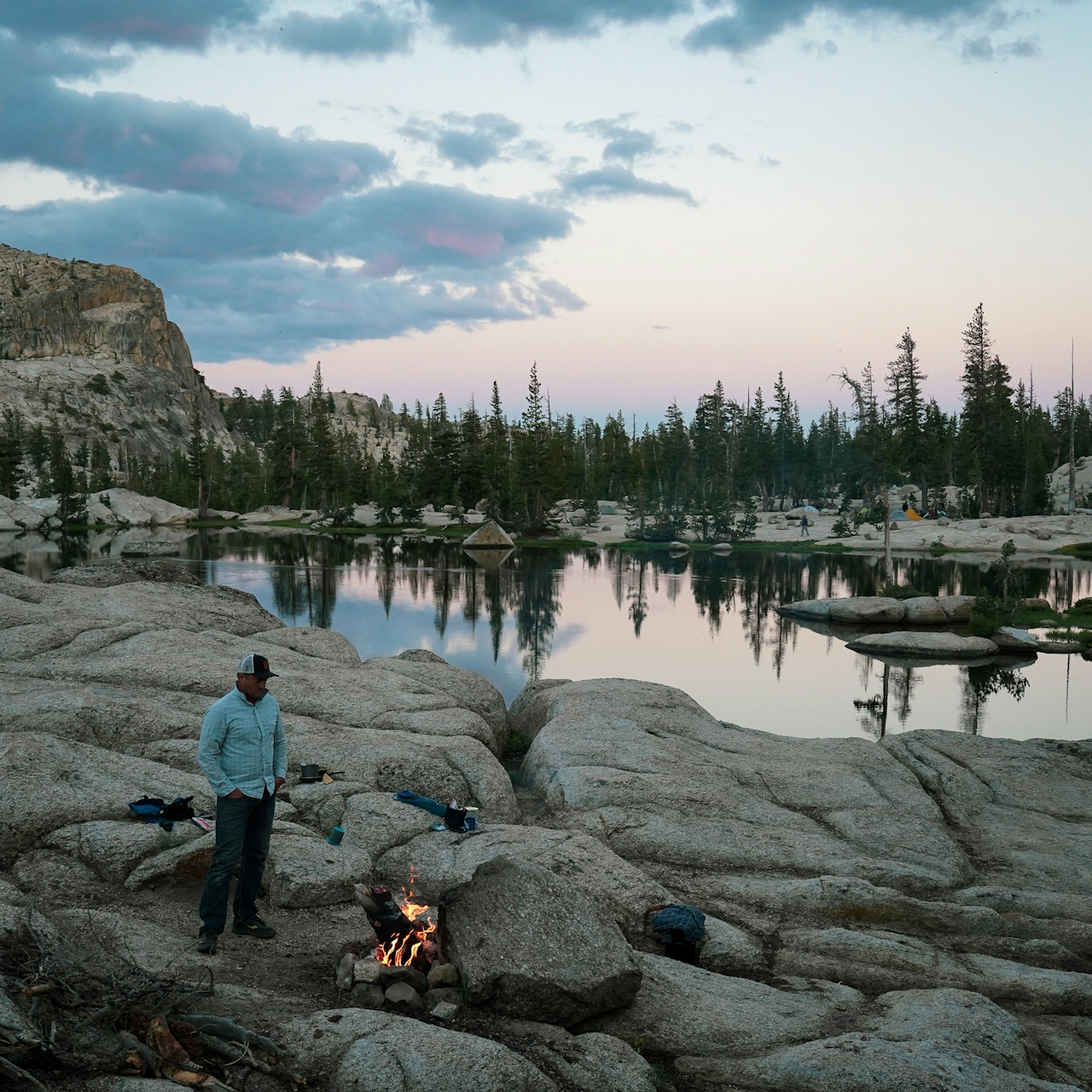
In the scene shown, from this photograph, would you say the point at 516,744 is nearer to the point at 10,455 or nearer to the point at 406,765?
the point at 406,765

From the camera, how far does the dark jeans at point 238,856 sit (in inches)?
354

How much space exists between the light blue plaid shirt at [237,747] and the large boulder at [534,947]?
2302 mm

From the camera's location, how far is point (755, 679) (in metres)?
35.5

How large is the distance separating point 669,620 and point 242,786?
137 feet

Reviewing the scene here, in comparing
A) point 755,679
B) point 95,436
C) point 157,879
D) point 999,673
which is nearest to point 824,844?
point 157,879

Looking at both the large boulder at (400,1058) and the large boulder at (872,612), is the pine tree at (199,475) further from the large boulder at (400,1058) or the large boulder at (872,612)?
the large boulder at (400,1058)

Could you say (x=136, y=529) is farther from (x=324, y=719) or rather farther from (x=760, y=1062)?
(x=760, y=1062)

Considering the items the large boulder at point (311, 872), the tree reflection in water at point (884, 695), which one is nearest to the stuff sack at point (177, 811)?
the large boulder at point (311, 872)

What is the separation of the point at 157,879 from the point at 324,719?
6989 millimetres

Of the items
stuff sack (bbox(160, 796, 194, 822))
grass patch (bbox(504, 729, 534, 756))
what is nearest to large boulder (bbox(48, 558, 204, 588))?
grass patch (bbox(504, 729, 534, 756))

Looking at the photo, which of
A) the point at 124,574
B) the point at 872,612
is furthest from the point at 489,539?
the point at 124,574

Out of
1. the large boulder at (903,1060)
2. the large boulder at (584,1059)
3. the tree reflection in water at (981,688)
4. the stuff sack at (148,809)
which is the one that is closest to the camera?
the large boulder at (584,1059)

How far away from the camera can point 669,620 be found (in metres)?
49.8

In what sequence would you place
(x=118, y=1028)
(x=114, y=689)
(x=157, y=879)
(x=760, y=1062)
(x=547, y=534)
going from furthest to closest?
(x=547, y=534) < (x=114, y=689) < (x=157, y=879) < (x=760, y=1062) < (x=118, y=1028)
